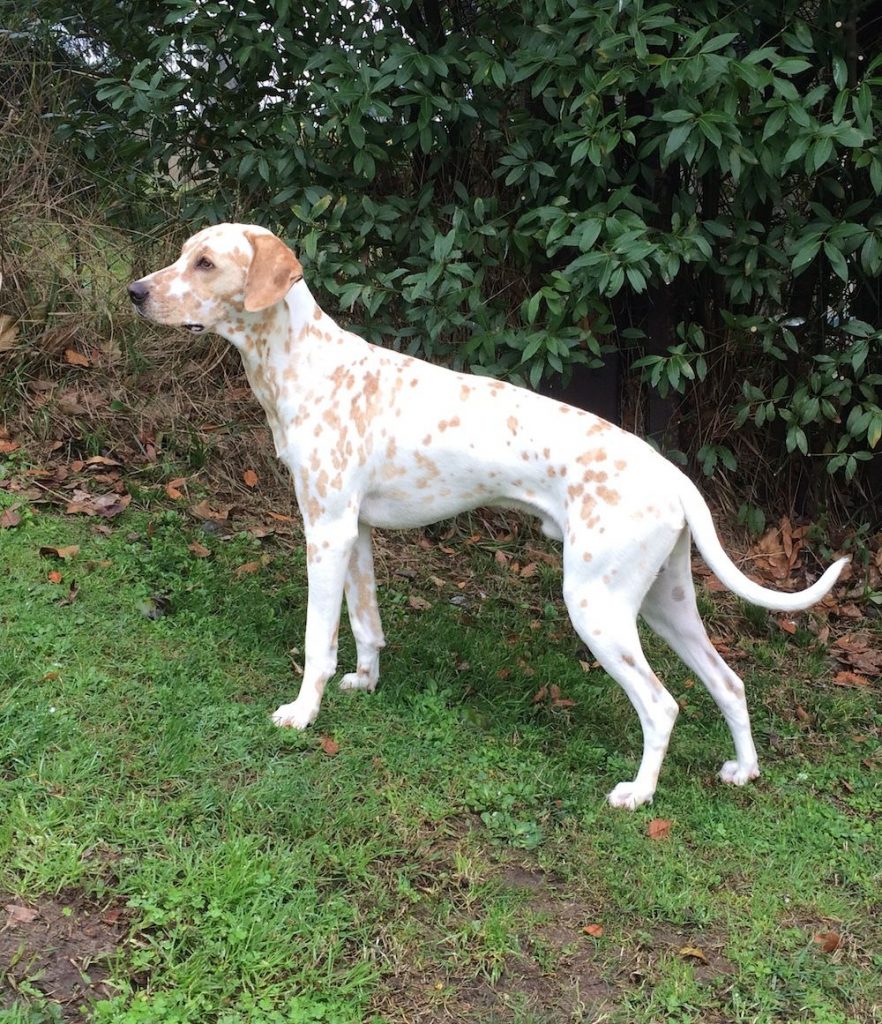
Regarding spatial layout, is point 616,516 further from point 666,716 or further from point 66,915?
point 66,915

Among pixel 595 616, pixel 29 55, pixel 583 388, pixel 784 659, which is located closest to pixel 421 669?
pixel 595 616

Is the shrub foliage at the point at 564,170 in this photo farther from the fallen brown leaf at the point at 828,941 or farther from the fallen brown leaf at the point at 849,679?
the fallen brown leaf at the point at 828,941

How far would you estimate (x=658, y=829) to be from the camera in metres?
3.47

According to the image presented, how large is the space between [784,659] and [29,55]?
5.86 meters

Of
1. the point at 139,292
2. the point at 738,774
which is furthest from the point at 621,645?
the point at 139,292

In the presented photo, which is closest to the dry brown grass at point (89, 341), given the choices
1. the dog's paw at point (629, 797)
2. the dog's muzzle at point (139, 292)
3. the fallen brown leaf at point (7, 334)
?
the fallen brown leaf at point (7, 334)

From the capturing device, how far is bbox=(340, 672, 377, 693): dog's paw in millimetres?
4125

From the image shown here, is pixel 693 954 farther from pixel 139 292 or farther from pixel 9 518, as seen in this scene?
pixel 9 518

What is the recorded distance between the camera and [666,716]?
3.50 meters

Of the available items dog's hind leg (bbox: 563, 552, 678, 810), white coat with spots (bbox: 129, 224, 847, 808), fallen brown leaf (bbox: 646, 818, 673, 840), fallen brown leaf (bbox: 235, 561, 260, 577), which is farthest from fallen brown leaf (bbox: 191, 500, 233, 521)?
fallen brown leaf (bbox: 646, 818, 673, 840)

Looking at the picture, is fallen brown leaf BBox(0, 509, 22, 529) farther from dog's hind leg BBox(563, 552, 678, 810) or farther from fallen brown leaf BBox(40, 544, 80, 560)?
dog's hind leg BBox(563, 552, 678, 810)

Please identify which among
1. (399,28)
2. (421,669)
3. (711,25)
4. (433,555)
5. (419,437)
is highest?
(711,25)

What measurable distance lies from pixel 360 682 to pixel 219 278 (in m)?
1.77

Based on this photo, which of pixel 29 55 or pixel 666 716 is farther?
pixel 29 55
